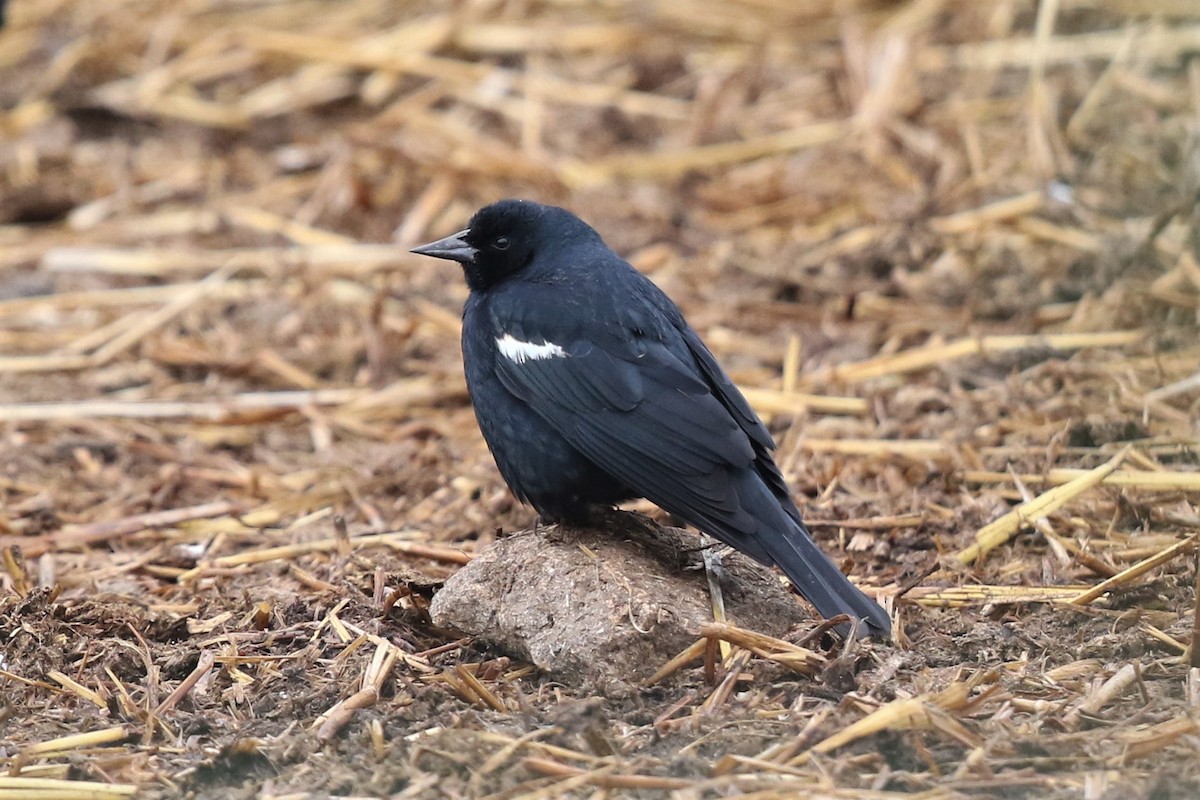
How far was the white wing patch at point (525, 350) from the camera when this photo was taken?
4703mm

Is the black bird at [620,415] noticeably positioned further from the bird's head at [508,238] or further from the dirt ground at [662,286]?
the dirt ground at [662,286]

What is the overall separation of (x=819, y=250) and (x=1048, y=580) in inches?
137

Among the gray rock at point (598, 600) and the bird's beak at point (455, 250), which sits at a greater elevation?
the bird's beak at point (455, 250)

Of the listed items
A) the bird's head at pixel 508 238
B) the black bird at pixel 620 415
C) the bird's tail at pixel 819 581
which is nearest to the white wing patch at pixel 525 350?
the black bird at pixel 620 415

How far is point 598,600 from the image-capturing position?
4.19 metres

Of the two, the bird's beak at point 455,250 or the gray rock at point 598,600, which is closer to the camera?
the gray rock at point 598,600

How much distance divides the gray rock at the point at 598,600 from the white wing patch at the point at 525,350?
1.77 feet

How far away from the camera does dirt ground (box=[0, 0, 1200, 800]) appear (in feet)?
12.3

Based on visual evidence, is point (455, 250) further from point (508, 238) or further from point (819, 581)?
point (819, 581)

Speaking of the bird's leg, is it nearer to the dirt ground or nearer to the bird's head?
the dirt ground

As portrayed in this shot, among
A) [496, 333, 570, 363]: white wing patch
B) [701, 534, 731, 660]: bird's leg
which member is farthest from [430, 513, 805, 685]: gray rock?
[496, 333, 570, 363]: white wing patch

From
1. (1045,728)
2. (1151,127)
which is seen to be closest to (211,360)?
(1045,728)

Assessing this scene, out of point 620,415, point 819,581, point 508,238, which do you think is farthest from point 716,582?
point 508,238

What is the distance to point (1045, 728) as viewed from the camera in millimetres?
3662
